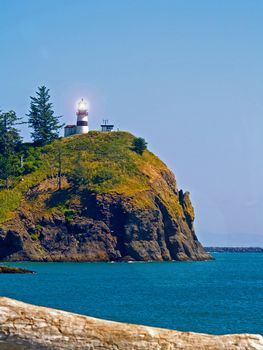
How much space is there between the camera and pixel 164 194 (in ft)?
538

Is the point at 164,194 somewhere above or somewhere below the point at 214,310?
above

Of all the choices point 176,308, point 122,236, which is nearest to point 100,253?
point 122,236

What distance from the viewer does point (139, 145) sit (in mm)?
181500

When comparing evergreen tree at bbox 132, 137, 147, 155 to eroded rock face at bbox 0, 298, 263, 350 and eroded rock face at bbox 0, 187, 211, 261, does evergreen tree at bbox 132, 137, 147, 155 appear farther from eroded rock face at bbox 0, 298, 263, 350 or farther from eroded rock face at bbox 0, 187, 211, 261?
eroded rock face at bbox 0, 298, 263, 350

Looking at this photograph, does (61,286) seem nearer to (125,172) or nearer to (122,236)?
(122,236)

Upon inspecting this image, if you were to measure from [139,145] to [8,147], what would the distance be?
100 ft

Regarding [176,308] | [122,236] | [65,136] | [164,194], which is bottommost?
[176,308]

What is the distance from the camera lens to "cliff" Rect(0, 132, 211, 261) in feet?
485

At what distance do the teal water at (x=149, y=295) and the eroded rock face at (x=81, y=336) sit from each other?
37696 mm

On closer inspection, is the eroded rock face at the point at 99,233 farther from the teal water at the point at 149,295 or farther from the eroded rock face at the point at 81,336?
the eroded rock face at the point at 81,336

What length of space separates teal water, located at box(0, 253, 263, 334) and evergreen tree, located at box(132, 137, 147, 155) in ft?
178

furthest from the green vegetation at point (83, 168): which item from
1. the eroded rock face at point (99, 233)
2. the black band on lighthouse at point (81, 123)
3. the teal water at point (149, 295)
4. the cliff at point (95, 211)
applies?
the teal water at point (149, 295)

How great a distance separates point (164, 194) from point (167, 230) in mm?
9881

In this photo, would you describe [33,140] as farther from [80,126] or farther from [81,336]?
[81,336]
